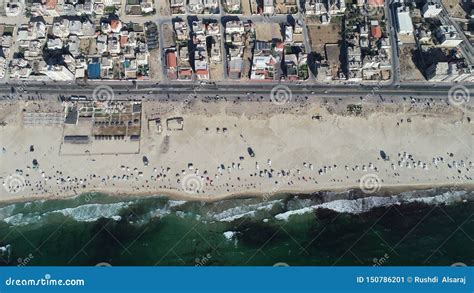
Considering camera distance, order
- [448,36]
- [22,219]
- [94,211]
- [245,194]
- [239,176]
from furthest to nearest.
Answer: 1. [448,36]
2. [239,176]
3. [245,194]
4. [94,211]
5. [22,219]

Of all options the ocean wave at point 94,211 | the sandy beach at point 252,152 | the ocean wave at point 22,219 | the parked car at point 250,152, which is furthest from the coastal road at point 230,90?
the ocean wave at point 22,219

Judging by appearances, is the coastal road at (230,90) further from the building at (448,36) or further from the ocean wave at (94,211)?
the ocean wave at (94,211)

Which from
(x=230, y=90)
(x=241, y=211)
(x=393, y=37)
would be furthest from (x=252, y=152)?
(x=393, y=37)

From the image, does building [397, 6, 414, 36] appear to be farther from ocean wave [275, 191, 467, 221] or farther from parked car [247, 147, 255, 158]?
parked car [247, 147, 255, 158]

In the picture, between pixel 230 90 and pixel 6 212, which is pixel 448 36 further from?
pixel 6 212

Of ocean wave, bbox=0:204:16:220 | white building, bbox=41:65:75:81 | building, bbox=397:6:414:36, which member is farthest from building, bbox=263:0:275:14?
ocean wave, bbox=0:204:16:220
